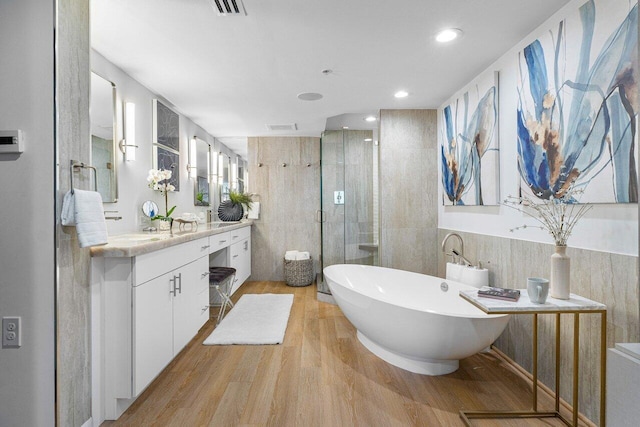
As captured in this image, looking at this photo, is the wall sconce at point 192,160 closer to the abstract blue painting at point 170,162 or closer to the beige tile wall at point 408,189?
the abstract blue painting at point 170,162

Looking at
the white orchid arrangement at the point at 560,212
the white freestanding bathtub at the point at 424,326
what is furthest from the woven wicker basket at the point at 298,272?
the white orchid arrangement at the point at 560,212

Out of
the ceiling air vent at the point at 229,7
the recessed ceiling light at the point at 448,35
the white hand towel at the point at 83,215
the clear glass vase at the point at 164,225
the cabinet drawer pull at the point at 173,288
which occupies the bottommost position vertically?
the cabinet drawer pull at the point at 173,288

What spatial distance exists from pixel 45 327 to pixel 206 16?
182 centimetres

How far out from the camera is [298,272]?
192 inches

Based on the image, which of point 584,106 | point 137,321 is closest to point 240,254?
point 137,321

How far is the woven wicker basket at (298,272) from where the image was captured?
4.88m

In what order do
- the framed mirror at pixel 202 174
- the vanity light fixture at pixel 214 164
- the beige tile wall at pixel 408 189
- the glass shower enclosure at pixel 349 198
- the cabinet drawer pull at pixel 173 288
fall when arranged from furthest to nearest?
1. the vanity light fixture at pixel 214 164
2. the framed mirror at pixel 202 174
3. the glass shower enclosure at pixel 349 198
4. the beige tile wall at pixel 408 189
5. the cabinet drawer pull at pixel 173 288

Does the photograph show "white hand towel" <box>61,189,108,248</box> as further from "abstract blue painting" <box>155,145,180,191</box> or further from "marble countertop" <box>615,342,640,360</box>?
"marble countertop" <box>615,342,640,360</box>

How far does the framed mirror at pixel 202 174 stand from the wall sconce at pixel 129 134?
141 centimetres

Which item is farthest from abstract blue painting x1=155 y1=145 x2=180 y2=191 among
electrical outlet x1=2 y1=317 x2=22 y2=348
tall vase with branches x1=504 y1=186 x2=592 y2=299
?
tall vase with branches x1=504 y1=186 x2=592 y2=299

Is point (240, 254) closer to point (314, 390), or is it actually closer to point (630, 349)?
point (314, 390)

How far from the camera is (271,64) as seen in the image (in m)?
2.64

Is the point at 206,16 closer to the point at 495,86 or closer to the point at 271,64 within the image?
the point at 271,64

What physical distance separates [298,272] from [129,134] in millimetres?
2844
